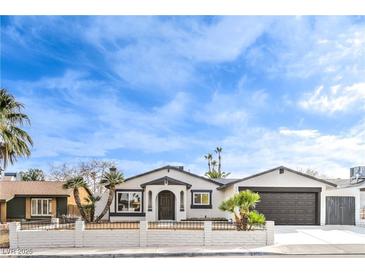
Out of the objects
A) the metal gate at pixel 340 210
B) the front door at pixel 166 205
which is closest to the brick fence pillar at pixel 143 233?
the front door at pixel 166 205

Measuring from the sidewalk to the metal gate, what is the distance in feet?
26.9

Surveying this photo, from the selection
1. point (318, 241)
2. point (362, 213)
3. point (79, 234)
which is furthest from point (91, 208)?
point (362, 213)

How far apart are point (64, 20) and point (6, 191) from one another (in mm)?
16191

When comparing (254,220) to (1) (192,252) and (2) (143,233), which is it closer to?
(1) (192,252)

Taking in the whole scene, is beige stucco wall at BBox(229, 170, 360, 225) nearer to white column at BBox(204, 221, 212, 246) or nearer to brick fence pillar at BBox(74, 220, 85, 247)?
white column at BBox(204, 221, 212, 246)

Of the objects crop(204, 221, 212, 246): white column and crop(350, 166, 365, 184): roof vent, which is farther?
crop(350, 166, 365, 184): roof vent

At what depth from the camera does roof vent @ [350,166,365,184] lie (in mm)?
22531

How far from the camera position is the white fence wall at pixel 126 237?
13.2 m

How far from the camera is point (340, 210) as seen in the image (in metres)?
20.8

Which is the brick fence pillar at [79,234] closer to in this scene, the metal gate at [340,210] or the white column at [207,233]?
the white column at [207,233]

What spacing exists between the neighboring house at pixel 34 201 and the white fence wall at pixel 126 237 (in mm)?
11074

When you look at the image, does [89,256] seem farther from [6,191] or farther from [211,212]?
[6,191]

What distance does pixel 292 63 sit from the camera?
14453 mm

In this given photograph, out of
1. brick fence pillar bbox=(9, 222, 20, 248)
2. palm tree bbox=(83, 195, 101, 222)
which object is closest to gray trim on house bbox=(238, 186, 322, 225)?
palm tree bbox=(83, 195, 101, 222)
